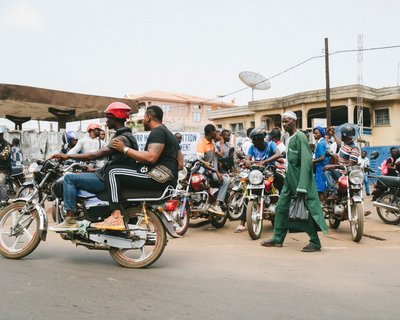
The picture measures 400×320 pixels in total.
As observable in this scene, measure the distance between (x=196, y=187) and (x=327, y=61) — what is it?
1721cm

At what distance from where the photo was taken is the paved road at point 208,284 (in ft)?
11.3

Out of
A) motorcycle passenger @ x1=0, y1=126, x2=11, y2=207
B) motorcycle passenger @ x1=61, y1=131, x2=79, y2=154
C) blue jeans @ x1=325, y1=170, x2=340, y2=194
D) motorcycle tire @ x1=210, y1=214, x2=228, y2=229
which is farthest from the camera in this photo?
motorcycle passenger @ x1=61, y1=131, x2=79, y2=154

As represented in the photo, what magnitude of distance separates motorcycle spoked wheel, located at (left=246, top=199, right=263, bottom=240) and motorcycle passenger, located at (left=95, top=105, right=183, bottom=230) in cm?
229

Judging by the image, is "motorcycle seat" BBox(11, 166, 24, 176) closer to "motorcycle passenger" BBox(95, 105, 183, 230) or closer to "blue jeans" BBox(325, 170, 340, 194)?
"motorcycle passenger" BBox(95, 105, 183, 230)

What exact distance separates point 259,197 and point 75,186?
10.7ft

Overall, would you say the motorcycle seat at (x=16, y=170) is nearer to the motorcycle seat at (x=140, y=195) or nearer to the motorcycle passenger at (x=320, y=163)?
the motorcycle seat at (x=140, y=195)

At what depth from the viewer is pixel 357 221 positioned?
6.82 meters

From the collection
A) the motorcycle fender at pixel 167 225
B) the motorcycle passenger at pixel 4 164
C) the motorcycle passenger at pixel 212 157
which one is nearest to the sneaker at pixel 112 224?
the motorcycle fender at pixel 167 225

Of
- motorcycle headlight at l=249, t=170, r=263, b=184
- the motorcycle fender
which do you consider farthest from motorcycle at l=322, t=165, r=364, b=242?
the motorcycle fender

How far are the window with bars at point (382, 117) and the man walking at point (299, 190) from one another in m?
26.6

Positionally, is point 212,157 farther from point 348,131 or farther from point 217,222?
point 348,131

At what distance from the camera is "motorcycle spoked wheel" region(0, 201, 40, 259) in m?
5.11

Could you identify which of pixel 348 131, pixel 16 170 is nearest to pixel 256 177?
pixel 348 131

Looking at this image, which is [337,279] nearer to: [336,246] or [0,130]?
[336,246]
